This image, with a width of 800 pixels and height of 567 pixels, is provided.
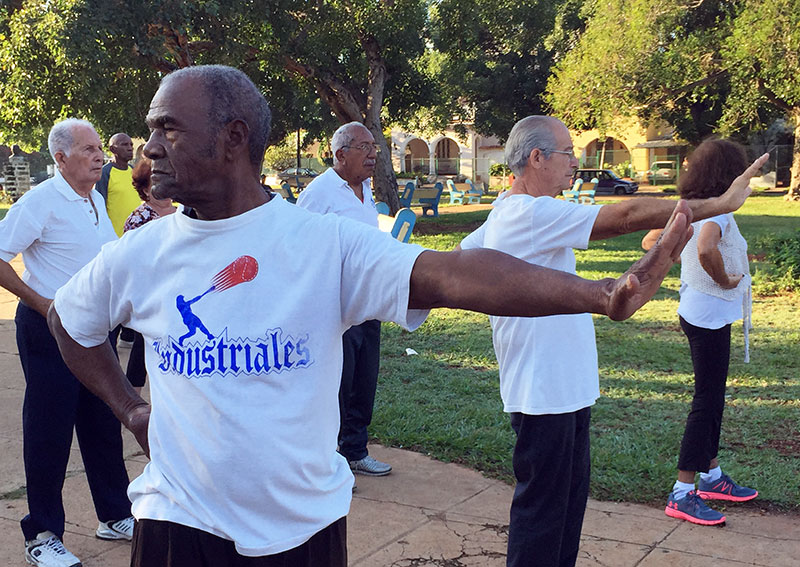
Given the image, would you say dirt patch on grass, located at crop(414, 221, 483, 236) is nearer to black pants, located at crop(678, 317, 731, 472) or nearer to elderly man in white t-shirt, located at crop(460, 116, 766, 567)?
black pants, located at crop(678, 317, 731, 472)

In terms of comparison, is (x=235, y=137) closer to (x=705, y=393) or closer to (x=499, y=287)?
(x=499, y=287)

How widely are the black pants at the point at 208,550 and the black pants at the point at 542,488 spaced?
1236 mm

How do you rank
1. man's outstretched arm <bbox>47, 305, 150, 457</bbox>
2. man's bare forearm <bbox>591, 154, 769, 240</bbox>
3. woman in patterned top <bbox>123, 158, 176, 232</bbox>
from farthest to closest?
woman in patterned top <bbox>123, 158, 176, 232</bbox>
man's bare forearm <bbox>591, 154, 769, 240</bbox>
man's outstretched arm <bbox>47, 305, 150, 457</bbox>

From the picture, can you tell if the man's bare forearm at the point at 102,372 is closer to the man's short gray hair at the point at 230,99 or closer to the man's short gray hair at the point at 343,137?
the man's short gray hair at the point at 230,99

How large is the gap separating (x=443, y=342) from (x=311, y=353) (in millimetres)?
7055

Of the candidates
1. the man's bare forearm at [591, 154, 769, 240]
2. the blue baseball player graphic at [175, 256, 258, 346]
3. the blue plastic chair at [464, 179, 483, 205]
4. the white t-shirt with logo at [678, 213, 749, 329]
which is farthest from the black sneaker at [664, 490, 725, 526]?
the blue plastic chair at [464, 179, 483, 205]

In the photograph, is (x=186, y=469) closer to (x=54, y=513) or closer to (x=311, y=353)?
(x=311, y=353)

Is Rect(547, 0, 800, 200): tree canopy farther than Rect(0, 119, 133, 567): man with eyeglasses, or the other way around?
Rect(547, 0, 800, 200): tree canopy

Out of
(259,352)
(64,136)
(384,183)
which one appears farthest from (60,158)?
(384,183)

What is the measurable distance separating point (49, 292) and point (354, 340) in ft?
6.07

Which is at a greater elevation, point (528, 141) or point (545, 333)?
point (528, 141)

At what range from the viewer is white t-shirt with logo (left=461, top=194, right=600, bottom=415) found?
3133 millimetres

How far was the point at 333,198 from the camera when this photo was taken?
5340 mm

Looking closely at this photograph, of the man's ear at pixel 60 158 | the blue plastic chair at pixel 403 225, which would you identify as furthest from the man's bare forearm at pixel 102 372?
the blue plastic chair at pixel 403 225
